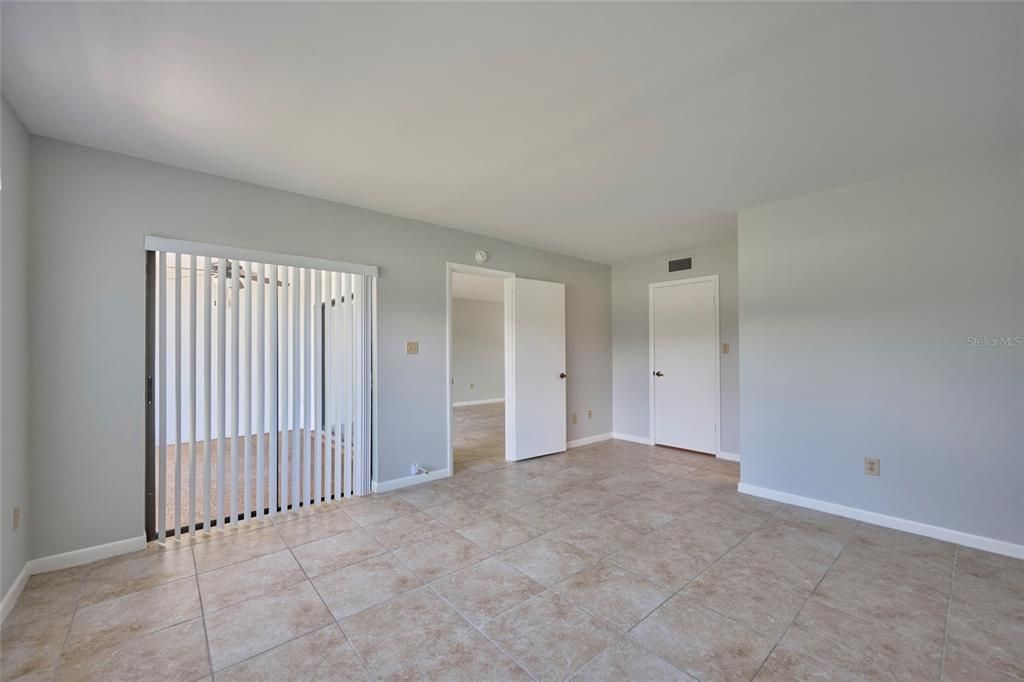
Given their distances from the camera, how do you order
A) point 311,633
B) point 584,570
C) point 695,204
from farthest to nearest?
point 695,204, point 584,570, point 311,633

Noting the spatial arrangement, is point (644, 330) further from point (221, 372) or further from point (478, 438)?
point (221, 372)

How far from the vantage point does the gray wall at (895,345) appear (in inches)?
98.3

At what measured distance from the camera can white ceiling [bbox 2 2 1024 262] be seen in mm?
1517

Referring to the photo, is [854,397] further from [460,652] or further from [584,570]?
[460,652]

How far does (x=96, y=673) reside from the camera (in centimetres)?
157

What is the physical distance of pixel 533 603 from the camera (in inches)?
78.5

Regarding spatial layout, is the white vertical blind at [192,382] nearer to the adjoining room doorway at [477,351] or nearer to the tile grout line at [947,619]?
the tile grout line at [947,619]

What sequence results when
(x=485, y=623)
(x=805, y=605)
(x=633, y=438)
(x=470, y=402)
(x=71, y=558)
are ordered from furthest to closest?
1. (x=470, y=402)
2. (x=633, y=438)
3. (x=71, y=558)
4. (x=805, y=605)
5. (x=485, y=623)

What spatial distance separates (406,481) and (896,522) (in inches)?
145

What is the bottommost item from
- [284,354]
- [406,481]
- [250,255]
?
[406,481]

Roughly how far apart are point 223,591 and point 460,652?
1.34m

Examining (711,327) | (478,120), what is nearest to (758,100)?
(478,120)

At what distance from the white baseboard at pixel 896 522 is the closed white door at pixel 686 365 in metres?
1.28

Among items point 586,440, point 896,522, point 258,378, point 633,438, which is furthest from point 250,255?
point 896,522
